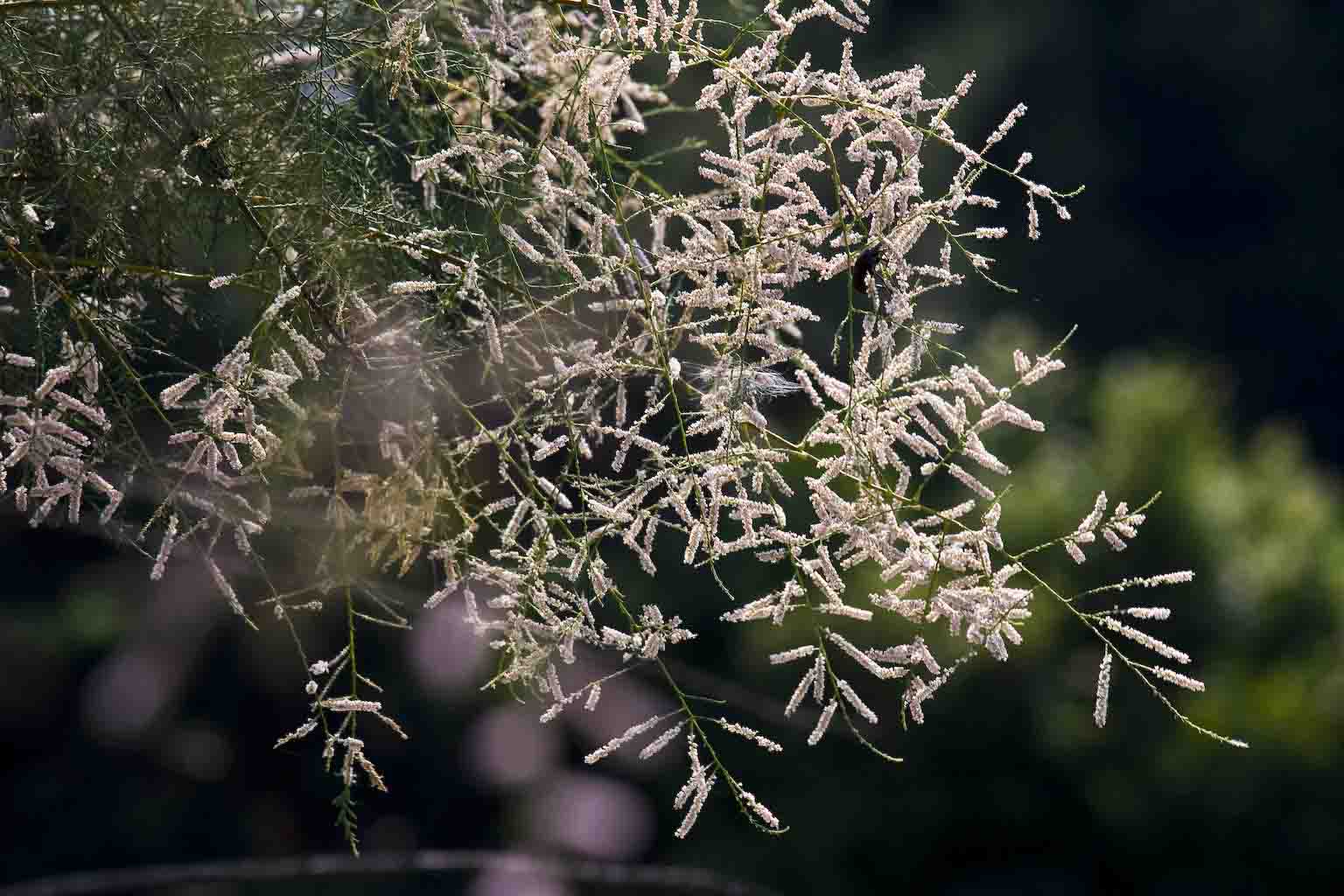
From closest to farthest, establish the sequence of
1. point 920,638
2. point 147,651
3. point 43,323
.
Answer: point 920,638 < point 43,323 < point 147,651

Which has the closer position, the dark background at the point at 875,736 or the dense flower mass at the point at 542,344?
the dense flower mass at the point at 542,344

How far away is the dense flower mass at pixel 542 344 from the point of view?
0.64 meters

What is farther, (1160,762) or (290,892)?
(290,892)

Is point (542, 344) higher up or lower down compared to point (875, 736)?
higher up

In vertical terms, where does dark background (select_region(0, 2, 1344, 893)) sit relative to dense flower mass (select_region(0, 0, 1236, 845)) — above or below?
below

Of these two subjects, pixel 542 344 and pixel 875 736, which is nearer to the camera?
pixel 542 344

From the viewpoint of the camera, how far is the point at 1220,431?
3.17 meters

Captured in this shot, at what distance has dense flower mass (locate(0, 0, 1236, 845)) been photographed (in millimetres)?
640

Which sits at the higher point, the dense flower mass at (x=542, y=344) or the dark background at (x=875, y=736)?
the dense flower mass at (x=542, y=344)

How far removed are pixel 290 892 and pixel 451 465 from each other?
111 inches

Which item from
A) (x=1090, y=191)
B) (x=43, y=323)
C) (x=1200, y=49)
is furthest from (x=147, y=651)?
(x=1200, y=49)

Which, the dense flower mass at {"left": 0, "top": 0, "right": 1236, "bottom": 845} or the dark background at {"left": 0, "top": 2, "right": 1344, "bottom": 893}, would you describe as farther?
the dark background at {"left": 0, "top": 2, "right": 1344, "bottom": 893}

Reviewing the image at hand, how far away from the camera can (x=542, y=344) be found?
32.8 inches

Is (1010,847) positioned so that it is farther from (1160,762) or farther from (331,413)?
(331,413)
